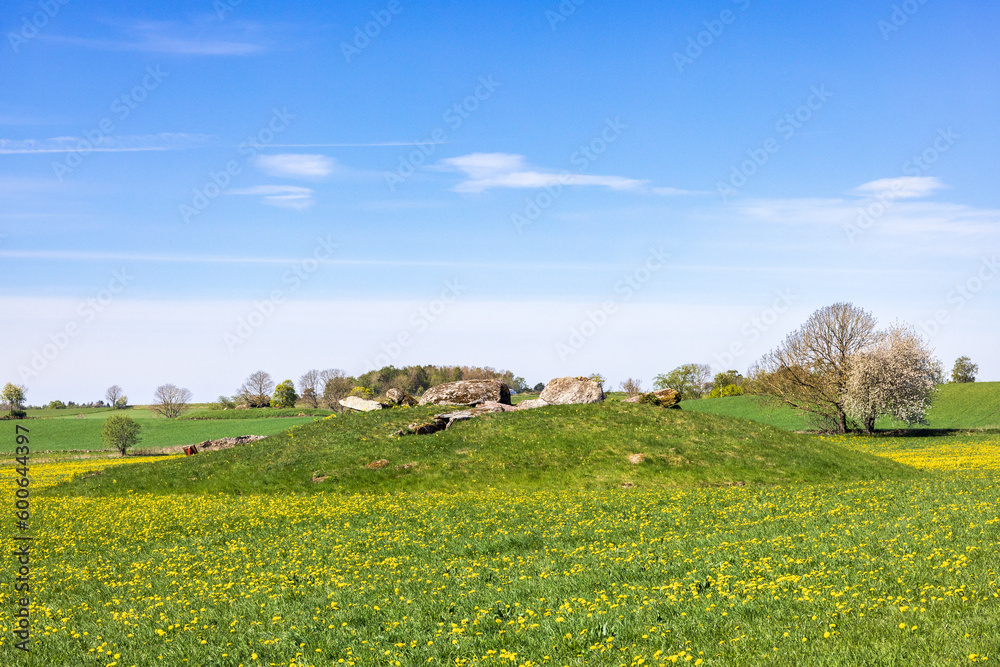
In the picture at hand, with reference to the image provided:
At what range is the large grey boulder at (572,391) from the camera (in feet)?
174

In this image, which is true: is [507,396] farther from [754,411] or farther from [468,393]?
[754,411]

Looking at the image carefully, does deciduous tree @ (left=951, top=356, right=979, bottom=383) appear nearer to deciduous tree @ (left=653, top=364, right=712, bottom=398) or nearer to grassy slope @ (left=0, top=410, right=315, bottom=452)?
deciduous tree @ (left=653, top=364, right=712, bottom=398)

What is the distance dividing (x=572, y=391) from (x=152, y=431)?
83.7m

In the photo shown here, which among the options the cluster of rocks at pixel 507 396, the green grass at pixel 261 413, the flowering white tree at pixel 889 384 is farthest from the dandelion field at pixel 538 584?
the green grass at pixel 261 413

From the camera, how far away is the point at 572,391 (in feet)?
176

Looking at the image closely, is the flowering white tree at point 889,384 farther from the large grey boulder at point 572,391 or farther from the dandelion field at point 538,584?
the dandelion field at point 538,584

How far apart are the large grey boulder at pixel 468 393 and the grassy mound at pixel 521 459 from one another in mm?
6898

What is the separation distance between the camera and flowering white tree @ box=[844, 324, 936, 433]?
7456cm

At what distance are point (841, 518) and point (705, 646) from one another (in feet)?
42.6

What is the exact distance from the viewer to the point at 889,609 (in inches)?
509

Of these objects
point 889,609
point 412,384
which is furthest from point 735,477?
point 412,384

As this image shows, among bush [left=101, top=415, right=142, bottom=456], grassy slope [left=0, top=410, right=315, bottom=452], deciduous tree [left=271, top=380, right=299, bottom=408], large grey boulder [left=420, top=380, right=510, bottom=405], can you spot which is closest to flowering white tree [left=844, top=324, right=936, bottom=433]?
large grey boulder [left=420, top=380, right=510, bottom=405]

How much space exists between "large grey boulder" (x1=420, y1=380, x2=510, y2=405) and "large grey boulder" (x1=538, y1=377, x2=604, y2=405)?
11.6 feet

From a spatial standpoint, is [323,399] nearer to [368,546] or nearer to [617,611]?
[368,546]
